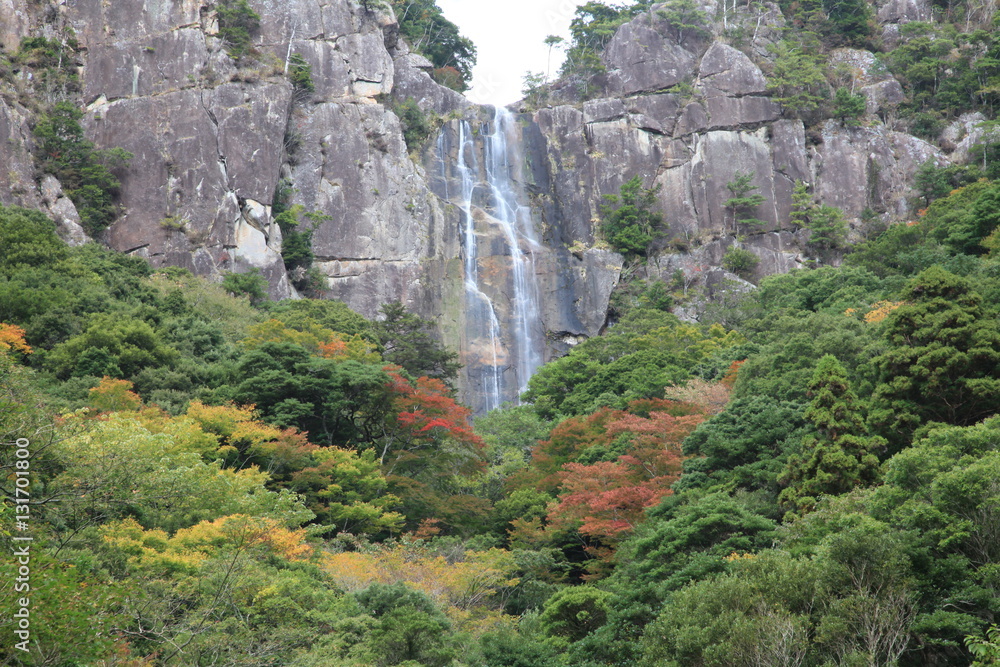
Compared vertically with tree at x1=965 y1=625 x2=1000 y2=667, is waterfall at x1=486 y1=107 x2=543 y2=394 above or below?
above

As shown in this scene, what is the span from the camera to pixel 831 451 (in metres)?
15.0

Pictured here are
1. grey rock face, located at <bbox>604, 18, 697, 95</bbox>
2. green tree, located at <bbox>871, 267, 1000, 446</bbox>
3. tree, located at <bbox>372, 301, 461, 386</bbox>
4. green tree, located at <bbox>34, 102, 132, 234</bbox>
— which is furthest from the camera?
grey rock face, located at <bbox>604, 18, 697, 95</bbox>

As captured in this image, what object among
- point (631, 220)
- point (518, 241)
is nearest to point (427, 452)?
point (518, 241)

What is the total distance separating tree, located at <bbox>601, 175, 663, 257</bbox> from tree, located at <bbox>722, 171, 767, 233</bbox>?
12.1 feet

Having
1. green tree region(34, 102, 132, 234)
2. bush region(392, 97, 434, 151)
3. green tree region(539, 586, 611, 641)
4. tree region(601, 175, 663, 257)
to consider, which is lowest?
green tree region(539, 586, 611, 641)

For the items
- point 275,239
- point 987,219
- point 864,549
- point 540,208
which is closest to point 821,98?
point 540,208

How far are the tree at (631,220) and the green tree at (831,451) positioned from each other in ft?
94.2

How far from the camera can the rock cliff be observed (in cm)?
3881

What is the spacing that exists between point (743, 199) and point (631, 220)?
5619 millimetres

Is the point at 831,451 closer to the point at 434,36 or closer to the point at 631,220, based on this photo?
the point at 631,220

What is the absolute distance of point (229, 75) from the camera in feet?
136

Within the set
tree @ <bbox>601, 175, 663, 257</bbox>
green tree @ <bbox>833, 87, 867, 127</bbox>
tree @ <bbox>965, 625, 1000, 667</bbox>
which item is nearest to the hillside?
tree @ <bbox>965, 625, 1000, 667</bbox>

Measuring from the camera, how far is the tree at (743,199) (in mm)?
44406

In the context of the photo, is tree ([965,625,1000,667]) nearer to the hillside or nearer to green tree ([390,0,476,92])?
the hillside
